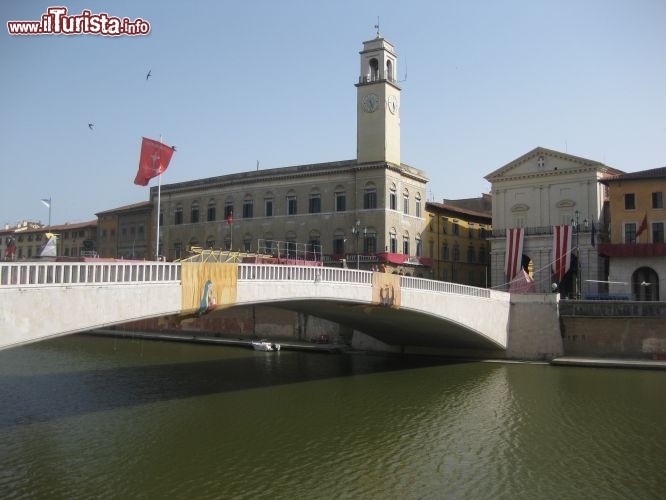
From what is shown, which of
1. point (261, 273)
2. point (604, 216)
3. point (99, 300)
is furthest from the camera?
point (604, 216)

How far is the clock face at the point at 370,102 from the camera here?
5581 cm

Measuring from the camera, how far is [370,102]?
56.2m

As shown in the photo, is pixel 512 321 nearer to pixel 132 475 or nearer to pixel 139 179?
pixel 139 179

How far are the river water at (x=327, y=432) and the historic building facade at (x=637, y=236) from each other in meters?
15.4

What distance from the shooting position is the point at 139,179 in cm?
2608

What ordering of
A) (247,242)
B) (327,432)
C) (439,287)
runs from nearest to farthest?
(327,432) → (439,287) → (247,242)

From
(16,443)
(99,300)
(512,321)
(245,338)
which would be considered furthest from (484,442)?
(245,338)

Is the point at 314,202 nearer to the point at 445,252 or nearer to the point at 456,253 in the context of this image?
the point at 445,252

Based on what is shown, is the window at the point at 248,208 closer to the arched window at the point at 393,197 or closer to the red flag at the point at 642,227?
the arched window at the point at 393,197

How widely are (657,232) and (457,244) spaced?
794 inches

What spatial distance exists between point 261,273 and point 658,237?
38.2m

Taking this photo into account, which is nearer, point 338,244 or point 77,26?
point 77,26

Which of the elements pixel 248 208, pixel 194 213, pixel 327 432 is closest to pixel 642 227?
pixel 248 208

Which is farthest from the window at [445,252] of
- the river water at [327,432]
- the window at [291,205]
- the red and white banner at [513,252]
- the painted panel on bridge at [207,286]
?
the painted panel on bridge at [207,286]
